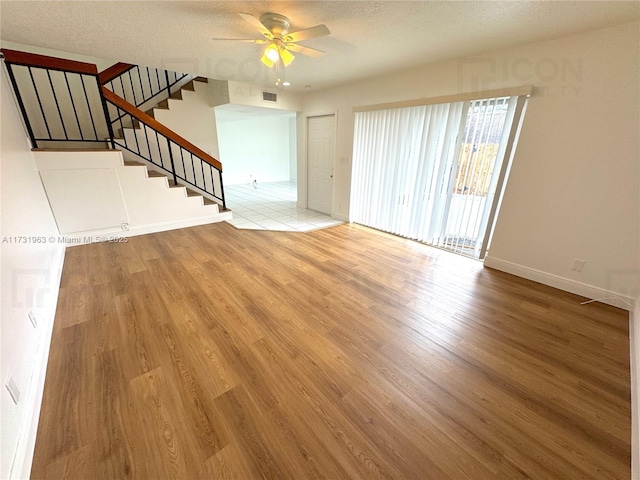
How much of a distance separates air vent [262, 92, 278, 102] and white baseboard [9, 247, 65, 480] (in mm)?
4256

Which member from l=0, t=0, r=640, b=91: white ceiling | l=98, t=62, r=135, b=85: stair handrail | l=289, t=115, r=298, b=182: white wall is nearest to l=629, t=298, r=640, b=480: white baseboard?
l=0, t=0, r=640, b=91: white ceiling

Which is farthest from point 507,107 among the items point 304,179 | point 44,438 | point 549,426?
point 44,438

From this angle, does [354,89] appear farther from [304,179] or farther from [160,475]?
[160,475]

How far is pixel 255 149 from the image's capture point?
927 cm

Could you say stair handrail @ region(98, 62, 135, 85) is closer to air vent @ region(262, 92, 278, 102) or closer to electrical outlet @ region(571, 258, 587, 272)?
air vent @ region(262, 92, 278, 102)

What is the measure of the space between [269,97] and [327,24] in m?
2.82

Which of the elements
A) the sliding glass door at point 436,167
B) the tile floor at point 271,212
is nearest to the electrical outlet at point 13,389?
the tile floor at point 271,212

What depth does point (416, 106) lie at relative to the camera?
344 centimetres

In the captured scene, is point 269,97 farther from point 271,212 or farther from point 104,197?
point 104,197

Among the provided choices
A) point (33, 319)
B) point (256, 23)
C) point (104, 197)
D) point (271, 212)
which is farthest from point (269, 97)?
point (33, 319)

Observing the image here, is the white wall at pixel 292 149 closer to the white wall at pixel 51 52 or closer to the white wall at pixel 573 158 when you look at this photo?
the white wall at pixel 51 52

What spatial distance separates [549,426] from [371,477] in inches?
41.2

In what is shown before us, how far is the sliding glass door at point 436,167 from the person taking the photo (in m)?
2.95

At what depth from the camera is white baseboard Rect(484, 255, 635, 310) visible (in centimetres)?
241
